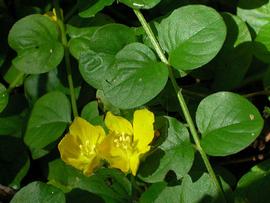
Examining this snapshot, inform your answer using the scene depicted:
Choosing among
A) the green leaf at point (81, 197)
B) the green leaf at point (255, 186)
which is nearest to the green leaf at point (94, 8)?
the green leaf at point (81, 197)

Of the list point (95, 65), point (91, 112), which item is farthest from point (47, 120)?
point (95, 65)

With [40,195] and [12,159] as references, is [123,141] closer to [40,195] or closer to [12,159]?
[40,195]

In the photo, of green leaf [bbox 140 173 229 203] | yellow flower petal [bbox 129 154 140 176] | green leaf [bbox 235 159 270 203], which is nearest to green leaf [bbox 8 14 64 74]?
yellow flower petal [bbox 129 154 140 176]

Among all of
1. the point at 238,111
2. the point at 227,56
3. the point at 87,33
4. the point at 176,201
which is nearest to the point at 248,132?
the point at 238,111

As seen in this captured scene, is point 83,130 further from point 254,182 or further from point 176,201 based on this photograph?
point 254,182

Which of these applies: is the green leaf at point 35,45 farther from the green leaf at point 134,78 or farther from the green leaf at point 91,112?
the green leaf at point 134,78

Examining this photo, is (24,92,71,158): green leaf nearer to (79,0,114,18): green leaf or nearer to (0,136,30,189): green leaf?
(0,136,30,189): green leaf

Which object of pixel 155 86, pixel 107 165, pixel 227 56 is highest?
pixel 155 86
